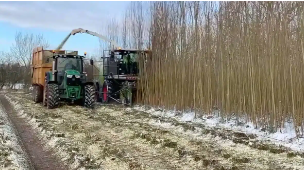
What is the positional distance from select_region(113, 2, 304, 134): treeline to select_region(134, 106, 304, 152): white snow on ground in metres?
0.19

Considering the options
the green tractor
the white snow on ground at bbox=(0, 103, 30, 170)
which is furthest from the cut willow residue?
the white snow on ground at bbox=(0, 103, 30, 170)

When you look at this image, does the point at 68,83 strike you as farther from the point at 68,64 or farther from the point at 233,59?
the point at 233,59

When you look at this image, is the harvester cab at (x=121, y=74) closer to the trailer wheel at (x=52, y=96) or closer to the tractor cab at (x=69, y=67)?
the tractor cab at (x=69, y=67)

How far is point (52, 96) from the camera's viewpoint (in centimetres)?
1220

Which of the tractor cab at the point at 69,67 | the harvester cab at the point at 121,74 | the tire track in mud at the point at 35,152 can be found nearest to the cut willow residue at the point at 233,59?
the harvester cab at the point at 121,74

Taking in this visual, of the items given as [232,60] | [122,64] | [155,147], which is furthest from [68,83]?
[155,147]

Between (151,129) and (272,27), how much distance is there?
329 cm

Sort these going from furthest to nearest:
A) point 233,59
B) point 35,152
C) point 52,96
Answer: point 52,96, point 233,59, point 35,152

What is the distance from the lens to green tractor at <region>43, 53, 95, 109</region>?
484 inches

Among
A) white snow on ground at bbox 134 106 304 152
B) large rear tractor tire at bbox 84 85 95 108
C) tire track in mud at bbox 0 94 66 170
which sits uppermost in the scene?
large rear tractor tire at bbox 84 85 95 108

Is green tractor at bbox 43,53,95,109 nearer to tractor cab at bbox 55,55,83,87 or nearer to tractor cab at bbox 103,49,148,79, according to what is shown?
tractor cab at bbox 55,55,83,87

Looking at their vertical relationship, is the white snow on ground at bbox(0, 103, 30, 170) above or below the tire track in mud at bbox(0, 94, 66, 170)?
above

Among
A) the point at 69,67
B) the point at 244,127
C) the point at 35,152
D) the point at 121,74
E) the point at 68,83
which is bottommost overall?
the point at 35,152

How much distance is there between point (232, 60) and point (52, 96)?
22.2 feet
